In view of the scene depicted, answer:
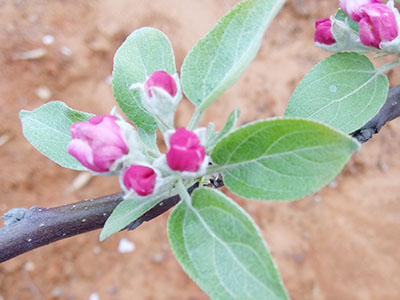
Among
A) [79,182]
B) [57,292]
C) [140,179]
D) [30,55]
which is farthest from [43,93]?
[140,179]

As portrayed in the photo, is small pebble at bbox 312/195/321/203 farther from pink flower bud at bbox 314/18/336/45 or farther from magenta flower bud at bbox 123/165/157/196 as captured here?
magenta flower bud at bbox 123/165/157/196

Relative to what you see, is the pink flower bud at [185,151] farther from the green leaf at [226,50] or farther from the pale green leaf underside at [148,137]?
the pale green leaf underside at [148,137]

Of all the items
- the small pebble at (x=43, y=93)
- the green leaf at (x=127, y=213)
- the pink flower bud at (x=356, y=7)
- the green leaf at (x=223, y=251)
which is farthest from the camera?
the small pebble at (x=43, y=93)

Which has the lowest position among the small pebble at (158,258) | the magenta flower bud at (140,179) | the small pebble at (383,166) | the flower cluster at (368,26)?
the small pebble at (158,258)

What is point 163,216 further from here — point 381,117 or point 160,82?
point 160,82

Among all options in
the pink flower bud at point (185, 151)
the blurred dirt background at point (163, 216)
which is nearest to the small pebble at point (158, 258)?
the blurred dirt background at point (163, 216)

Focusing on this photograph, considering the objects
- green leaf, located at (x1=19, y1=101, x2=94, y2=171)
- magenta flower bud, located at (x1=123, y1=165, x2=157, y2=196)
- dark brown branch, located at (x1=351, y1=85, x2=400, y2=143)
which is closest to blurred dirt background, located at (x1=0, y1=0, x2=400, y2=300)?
dark brown branch, located at (x1=351, y1=85, x2=400, y2=143)
